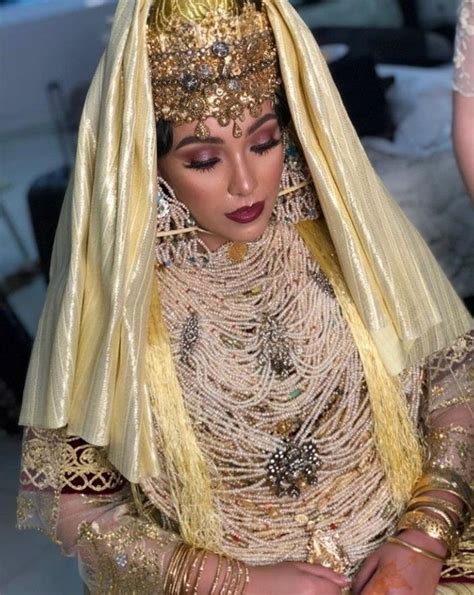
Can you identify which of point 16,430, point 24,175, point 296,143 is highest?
point 296,143

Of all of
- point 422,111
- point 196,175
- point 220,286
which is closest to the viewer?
point 196,175

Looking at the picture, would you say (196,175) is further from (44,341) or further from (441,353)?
(441,353)

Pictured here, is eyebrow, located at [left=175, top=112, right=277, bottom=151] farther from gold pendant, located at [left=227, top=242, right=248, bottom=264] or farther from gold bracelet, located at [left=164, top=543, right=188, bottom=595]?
gold bracelet, located at [left=164, top=543, right=188, bottom=595]

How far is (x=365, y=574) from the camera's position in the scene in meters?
1.35

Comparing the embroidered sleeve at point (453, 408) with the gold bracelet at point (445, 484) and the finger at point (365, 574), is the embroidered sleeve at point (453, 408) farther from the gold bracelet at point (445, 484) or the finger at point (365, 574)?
the finger at point (365, 574)

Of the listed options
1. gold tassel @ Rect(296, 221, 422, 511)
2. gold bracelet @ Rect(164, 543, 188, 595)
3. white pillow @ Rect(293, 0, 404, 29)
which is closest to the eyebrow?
gold tassel @ Rect(296, 221, 422, 511)

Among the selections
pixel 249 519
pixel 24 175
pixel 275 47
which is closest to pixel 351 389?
pixel 249 519

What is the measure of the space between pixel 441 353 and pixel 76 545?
0.58 m

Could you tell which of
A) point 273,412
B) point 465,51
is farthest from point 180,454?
point 465,51

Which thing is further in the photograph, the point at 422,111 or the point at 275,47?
the point at 422,111

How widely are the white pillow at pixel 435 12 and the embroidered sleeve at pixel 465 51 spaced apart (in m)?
1.58

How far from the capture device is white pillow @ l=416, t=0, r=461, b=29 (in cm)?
279

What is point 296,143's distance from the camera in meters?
1.40

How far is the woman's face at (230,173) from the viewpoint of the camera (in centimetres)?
130
